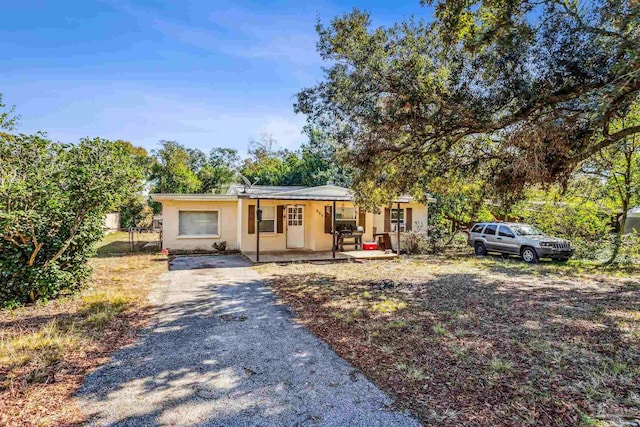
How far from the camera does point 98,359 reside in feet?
13.6

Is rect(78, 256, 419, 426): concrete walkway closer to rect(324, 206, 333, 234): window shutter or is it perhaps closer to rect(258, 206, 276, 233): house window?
rect(258, 206, 276, 233): house window

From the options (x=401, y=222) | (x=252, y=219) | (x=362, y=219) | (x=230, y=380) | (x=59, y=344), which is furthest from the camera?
(x=401, y=222)

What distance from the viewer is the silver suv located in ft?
41.5

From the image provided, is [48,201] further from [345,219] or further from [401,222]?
[401,222]

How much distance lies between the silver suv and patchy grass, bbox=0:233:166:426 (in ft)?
42.6

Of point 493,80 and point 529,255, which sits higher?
point 493,80

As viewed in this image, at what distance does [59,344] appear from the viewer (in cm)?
437

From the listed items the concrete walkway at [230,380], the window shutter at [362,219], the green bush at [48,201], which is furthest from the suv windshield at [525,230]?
the green bush at [48,201]

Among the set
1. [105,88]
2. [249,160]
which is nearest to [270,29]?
[105,88]

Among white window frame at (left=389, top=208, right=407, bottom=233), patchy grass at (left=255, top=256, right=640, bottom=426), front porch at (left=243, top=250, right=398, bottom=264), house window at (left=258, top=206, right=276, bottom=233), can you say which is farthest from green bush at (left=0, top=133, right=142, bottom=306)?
white window frame at (left=389, top=208, right=407, bottom=233)

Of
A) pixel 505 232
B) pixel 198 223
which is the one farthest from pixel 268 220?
pixel 505 232

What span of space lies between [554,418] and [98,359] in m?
4.85

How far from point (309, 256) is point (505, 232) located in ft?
26.5

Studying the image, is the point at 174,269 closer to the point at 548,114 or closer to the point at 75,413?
the point at 75,413
